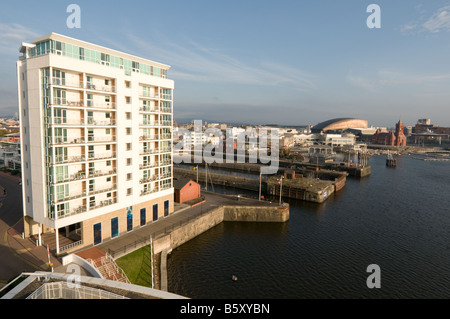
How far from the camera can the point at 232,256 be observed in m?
42.1

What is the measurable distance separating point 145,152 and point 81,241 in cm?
1605

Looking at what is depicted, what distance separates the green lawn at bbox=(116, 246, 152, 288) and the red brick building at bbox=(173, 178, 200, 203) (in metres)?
20.9

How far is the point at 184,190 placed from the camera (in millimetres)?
57719

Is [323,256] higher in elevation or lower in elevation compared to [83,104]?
lower

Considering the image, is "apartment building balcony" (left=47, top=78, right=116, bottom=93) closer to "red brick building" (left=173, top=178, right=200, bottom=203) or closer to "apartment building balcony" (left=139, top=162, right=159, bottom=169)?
"apartment building balcony" (left=139, top=162, right=159, bottom=169)

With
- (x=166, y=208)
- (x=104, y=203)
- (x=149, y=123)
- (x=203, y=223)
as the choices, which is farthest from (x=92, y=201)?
(x=203, y=223)

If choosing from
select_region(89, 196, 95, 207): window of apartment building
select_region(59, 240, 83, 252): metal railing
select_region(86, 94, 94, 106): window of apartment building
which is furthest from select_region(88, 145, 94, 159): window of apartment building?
select_region(59, 240, 83, 252): metal railing

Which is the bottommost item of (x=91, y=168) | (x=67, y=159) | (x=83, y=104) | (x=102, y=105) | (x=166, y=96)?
(x=91, y=168)

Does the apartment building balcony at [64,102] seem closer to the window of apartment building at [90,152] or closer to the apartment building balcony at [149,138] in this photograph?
the window of apartment building at [90,152]

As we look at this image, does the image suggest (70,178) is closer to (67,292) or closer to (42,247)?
(42,247)

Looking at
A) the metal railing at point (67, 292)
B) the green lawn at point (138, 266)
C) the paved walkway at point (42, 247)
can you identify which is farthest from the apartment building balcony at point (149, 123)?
the metal railing at point (67, 292)

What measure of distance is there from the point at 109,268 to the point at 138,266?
3.52m

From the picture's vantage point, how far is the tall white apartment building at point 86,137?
3325cm
